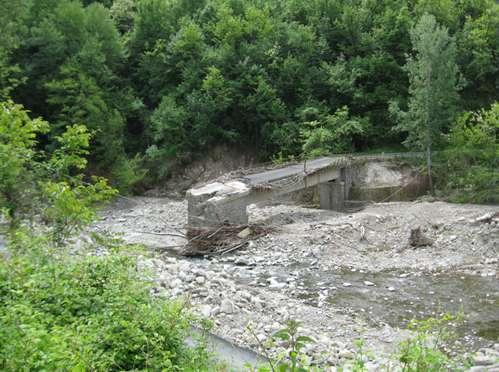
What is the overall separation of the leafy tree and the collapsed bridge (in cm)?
190

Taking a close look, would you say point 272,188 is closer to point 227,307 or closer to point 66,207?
point 227,307

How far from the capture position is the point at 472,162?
74.1 ft

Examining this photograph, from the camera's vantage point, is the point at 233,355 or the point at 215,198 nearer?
the point at 233,355

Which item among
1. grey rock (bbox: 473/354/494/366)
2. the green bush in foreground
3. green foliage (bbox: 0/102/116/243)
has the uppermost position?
green foliage (bbox: 0/102/116/243)

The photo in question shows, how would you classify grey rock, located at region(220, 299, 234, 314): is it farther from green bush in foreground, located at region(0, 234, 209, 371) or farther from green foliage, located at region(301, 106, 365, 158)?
green foliage, located at region(301, 106, 365, 158)

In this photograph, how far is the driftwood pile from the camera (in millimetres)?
16812

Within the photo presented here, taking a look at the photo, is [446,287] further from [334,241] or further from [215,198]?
[215,198]

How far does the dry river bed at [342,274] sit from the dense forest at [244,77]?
6.81 m

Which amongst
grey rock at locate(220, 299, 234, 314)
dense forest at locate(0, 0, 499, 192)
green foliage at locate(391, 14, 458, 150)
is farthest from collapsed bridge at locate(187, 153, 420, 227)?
grey rock at locate(220, 299, 234, 314)

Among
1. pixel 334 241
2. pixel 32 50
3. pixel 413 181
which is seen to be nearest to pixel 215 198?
pixel 334 241

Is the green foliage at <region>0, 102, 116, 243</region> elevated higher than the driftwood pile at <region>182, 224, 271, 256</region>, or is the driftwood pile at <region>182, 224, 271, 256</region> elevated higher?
the green foliage at <region>0, 102, 116, 243</region>

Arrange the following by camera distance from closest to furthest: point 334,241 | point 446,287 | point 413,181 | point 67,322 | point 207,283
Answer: point 67,322, point 207,283, point 446,287, point 334,241, point 413,181

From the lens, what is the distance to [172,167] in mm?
30547

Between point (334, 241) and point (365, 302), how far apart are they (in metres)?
5.05
